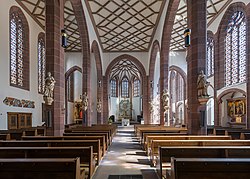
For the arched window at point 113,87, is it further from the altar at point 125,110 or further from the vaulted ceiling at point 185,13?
the vaulted ceiling at point 185,13

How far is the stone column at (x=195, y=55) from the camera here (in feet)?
26.2

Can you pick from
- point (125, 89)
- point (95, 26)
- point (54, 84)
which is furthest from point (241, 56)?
point (125, 89)

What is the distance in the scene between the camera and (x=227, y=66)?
1568cm

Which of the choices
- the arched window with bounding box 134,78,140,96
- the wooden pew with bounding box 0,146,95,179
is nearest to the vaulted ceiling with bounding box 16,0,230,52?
the wooden pew with bounding box 0,146,95,179

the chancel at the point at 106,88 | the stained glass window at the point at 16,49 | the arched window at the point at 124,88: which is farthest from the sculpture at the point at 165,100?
the arched window at the point at 124,88

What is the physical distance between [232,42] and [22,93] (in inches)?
515

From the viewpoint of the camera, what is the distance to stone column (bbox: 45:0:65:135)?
8.21 metres

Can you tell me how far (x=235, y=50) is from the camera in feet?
48.4

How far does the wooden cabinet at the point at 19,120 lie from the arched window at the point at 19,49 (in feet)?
5.36

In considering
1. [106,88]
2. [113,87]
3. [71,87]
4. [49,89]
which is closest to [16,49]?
[49,89]

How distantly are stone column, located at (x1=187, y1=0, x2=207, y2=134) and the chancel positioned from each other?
0.03 m

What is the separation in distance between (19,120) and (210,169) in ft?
40.8

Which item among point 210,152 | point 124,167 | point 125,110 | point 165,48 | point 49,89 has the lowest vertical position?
point 124,167

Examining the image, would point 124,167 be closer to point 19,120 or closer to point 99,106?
point 19,120
